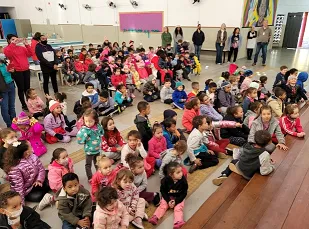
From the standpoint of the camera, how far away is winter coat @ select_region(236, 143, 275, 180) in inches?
101

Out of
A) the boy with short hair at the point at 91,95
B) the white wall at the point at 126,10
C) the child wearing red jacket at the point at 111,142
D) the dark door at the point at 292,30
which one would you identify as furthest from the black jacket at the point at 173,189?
the dark door at the point at 292,30

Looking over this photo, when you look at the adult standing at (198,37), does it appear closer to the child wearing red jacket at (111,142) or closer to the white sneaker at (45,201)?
the child wearing red jacket at (111,142)

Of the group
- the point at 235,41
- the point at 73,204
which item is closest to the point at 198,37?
the point at 235,41

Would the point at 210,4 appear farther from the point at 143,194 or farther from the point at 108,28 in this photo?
the point at 143,194

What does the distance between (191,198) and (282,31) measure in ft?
51.1

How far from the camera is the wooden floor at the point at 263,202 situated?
2.05 meters

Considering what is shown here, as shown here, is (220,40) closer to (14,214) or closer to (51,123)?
(51,123)

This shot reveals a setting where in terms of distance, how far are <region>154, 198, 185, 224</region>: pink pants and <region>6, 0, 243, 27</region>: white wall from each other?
9.42 meters

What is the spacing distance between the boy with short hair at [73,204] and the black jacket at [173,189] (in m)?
0.75

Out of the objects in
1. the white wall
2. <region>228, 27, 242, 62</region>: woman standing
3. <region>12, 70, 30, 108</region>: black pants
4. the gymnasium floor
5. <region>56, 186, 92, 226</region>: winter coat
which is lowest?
the gymnasium floor

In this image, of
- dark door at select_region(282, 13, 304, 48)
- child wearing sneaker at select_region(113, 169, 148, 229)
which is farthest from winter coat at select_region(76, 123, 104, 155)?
dark door at select_region(282, 13, 304, 48)

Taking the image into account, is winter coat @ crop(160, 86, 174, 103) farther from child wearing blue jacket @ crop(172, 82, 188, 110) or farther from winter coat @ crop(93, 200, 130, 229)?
winter coat @ crop(93, 200, 130, 229)

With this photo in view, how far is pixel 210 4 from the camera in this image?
10.3m

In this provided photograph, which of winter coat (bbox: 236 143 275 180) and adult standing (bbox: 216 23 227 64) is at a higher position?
adult standing (bbox: 216 23 227 64)
